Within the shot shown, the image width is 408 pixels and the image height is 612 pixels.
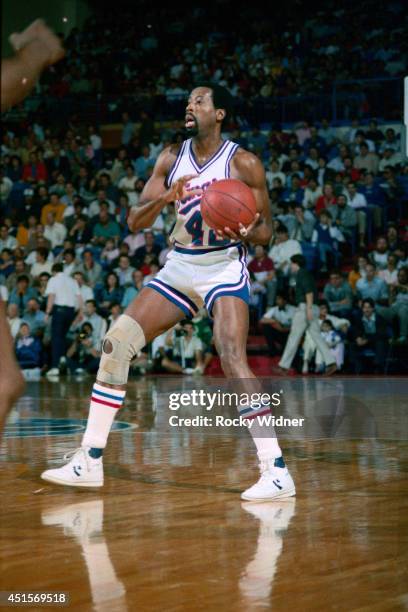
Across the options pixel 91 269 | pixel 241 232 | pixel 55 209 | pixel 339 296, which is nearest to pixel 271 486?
pixel 241 232

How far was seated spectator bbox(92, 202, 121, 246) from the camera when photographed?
57.8 feet

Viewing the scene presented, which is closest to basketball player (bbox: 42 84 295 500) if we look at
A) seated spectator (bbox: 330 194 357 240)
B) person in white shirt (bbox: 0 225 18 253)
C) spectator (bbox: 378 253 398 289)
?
spectator (bbox: 378 253 398 289)

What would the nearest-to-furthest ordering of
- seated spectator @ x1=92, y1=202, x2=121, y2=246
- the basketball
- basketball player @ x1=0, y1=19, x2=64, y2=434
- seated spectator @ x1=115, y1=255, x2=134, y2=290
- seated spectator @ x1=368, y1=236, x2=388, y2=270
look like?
basketball player @ x1=0, y1=19, x2=64, y2=434 < the basketball < seated spectator @ x1=368, y1=236, x2=388, y2=270 < seated spectator @ x1=115, y1=255, x2=134, y2=290 < seated spectator @ x1=92, y1=202, x2=121, y2=246

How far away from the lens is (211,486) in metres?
5.82

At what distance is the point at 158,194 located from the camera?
609 cm

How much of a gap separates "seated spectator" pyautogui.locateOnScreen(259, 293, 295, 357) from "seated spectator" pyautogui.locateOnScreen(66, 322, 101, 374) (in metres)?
2.62

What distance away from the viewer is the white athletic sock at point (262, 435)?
18.7ft

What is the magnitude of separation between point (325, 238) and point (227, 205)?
1112 centimetres

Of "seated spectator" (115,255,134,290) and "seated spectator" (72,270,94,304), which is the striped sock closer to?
"seated spectator" (72,270,94,304)

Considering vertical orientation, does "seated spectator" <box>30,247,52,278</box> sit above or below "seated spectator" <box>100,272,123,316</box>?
above

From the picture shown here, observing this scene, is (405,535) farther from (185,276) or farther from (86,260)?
(86,260)

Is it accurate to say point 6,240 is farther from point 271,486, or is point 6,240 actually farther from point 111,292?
point 271,486

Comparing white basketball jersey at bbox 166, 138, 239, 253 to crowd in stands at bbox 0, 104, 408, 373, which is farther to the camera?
crowd in stands at bbox 0, 104, 408, 373

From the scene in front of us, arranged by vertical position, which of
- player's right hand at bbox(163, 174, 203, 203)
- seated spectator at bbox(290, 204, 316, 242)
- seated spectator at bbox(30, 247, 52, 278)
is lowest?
player's right hand at bbox(163, 174, 203, 203)
